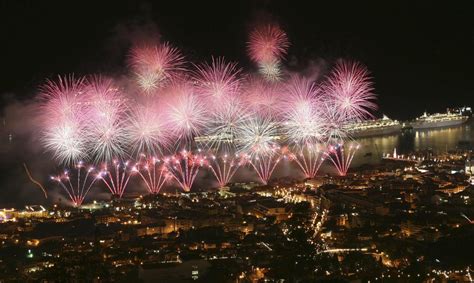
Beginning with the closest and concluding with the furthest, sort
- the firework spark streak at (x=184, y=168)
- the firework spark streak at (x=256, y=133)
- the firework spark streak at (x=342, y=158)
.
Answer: the firework spark streak at (x=256, y=133), the firework spark streak at (x=184, y=168), the firework spark streak at (x=342, y=158)

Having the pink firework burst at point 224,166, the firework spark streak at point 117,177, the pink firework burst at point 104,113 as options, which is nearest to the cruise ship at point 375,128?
the pink firework burst at point 224,166

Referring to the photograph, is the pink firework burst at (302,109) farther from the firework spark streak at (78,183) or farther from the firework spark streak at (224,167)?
the firework spark streak at (78,183)

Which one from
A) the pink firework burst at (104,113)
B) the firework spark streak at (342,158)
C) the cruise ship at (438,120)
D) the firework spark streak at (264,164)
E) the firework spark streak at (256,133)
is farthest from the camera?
the cruise ship at (438,120)

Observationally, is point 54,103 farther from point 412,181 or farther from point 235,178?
point 412,181

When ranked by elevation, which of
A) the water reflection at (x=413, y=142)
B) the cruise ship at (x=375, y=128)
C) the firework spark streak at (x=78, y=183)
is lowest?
the firework spark streak at (x=78, y=183)

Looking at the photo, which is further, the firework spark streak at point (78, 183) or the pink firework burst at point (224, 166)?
the pink firework burst at point (224, 166)

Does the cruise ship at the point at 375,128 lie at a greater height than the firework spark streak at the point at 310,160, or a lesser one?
greater

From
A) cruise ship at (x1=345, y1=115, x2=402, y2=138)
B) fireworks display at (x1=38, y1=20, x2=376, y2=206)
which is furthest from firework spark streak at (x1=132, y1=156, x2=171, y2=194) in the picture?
cruise ship at (x1=345, y1=115, x2=402, y2=138)
